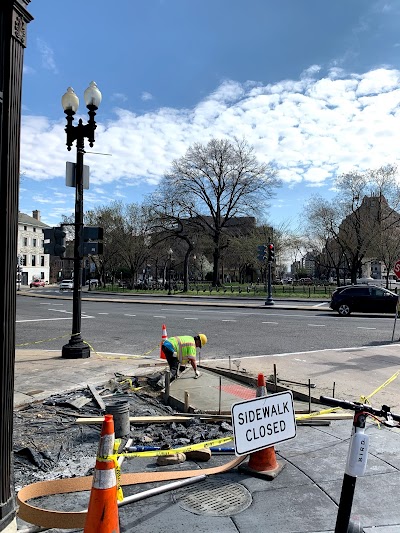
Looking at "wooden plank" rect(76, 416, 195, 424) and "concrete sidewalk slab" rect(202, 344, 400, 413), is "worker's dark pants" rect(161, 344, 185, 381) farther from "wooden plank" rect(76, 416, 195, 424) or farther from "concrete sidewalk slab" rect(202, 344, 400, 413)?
"wooden plank" rect(76, 416, 195, 424)

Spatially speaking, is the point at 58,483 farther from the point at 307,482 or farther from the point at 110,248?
the point at 110,248

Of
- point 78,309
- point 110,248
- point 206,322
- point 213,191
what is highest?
point 213,191

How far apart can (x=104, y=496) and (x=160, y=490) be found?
1.04m

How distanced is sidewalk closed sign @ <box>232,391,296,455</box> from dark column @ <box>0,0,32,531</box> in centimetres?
175

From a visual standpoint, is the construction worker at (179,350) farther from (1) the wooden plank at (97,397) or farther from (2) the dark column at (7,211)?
(2) the dark column at (7,211)

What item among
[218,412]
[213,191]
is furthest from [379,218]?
[218,412]

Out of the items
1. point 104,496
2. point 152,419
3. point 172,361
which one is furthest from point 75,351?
point 104,496

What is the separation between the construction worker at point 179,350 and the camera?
768 cm

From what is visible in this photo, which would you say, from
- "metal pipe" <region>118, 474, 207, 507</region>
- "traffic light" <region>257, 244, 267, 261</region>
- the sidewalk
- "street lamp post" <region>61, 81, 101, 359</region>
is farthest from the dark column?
"traffic light" <region>257, 244, 267, 261</region>

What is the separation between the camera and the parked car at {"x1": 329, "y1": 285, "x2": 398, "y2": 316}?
22.2 metres

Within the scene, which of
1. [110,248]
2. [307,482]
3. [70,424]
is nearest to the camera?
[307,482]

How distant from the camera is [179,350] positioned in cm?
785

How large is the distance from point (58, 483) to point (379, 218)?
52.3 metres

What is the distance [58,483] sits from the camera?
149 inches
